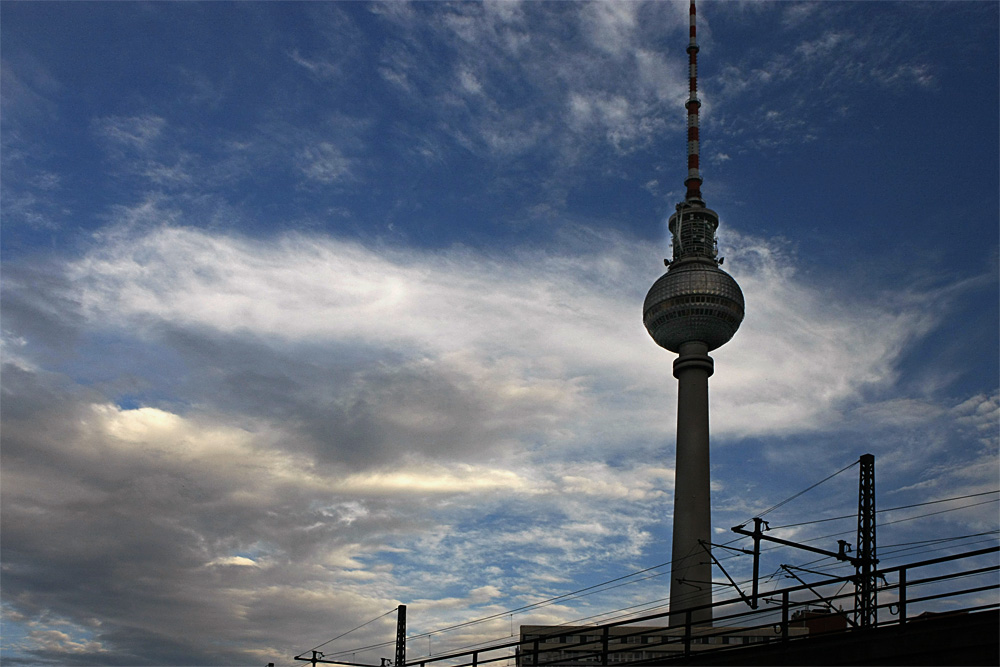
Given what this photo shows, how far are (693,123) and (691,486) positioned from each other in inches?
1548

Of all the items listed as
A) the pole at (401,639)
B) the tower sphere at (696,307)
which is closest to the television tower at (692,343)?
the tower sphere at (696,307)

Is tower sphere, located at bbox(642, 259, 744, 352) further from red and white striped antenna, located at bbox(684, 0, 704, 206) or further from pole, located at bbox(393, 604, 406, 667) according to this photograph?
pole, located at bbox(393, 604, 406, 667)

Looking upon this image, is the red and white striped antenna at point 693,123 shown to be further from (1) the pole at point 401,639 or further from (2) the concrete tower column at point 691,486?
(1) the pole at point 401,639

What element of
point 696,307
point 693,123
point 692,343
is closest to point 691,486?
point 692,343

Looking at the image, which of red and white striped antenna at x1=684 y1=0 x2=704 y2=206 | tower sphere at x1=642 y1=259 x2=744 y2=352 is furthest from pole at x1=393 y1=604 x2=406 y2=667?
red and white striped antenna at x1=684 y1=0 x2=704 y2=206

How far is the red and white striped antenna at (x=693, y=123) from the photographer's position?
100m

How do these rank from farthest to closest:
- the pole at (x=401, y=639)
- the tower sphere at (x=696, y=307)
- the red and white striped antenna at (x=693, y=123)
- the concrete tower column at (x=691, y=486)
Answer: the red and white striped antenna at (x=693, y=123) → the tower sphere at (x=696, y=307) → the concrete tower column at (x=691, y=486) → the pole at (x=401, y=639)

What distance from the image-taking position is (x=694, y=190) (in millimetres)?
101000

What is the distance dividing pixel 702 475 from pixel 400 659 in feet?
136

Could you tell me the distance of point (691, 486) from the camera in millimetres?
85562

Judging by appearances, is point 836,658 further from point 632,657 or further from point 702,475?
point 632,657

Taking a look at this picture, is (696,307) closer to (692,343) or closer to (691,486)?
(692,343)

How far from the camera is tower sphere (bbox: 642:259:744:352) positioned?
3514 inches

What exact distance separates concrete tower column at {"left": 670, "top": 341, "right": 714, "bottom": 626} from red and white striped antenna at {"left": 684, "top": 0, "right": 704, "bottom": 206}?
62.8ft
